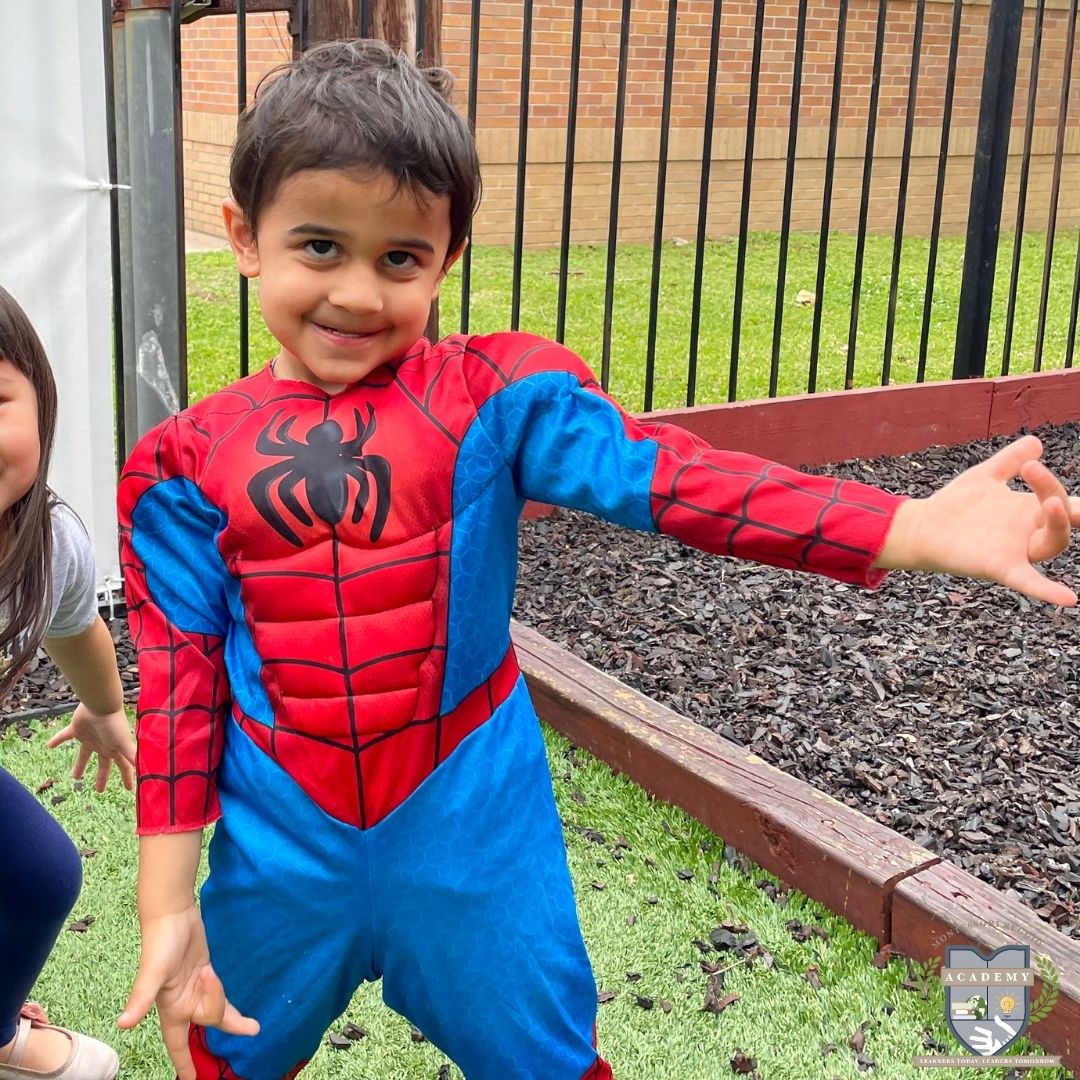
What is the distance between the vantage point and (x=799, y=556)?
1392 mm

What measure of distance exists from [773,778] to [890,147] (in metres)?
13.3

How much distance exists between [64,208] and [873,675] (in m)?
2.60

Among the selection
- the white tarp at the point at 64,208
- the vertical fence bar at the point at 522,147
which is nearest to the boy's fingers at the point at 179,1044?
the white tarp at the point at 64,208

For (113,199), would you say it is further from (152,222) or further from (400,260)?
(400,260)

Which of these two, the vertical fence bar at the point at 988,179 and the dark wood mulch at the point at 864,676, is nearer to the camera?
the dark wood mulch at the point at 864,676

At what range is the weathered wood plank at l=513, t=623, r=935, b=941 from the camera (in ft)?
8.44

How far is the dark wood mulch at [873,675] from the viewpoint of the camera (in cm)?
291

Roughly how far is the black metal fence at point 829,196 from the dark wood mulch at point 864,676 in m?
1.06

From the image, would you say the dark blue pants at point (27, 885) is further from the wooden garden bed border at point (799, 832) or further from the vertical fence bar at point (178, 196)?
the vertical fence bar at point (178, 196)

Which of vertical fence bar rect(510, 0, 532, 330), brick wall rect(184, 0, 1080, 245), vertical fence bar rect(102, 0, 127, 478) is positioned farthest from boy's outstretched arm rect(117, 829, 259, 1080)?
brick wall rect(184, 0, 1080, 245)

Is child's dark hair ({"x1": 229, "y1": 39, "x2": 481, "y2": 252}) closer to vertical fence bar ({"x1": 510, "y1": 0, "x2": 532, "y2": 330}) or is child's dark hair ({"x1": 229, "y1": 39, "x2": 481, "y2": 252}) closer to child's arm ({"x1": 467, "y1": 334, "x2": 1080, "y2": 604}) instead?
child's arm ({"x1": 467, "y1": 334, "x2": 1080, "y2": 604})

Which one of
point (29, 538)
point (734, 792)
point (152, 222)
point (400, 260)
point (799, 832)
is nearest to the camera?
point (400, 260)

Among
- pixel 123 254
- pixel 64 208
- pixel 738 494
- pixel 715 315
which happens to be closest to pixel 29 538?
pixel 738 494

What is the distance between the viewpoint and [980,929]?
7.70ft
